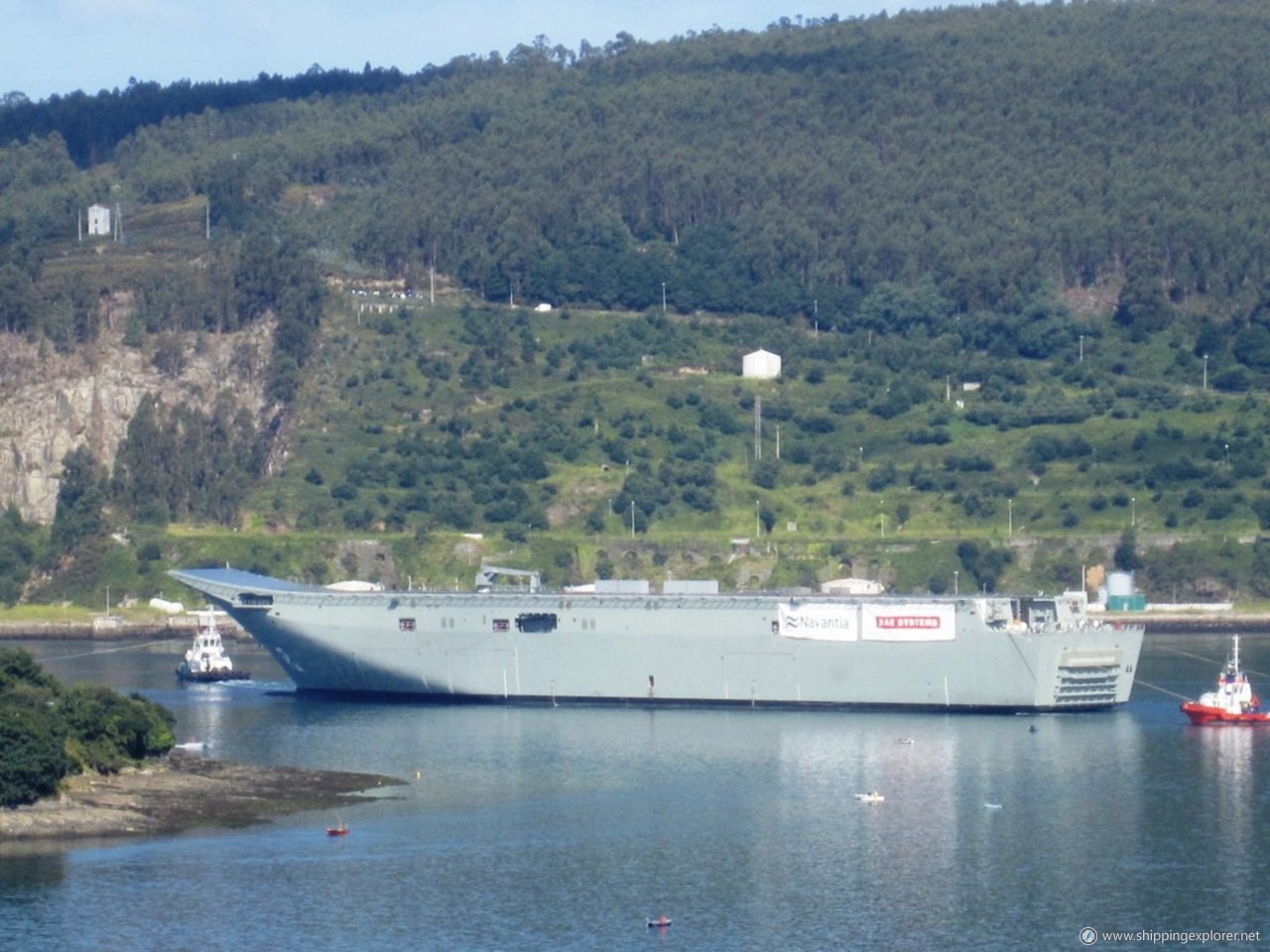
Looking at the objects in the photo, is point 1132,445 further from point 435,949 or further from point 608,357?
point 435,949

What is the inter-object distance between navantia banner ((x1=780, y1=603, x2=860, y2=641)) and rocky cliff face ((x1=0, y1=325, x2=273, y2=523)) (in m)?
58.2

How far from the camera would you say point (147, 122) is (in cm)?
18400

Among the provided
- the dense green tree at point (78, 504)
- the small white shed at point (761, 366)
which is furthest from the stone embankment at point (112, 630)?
the small white shed at point (761, 366)

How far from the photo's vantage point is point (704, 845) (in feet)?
161

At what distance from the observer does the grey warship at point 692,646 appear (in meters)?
68.6

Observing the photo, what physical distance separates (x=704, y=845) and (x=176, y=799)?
1124 cm

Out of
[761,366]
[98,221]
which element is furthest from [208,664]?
[98,221]

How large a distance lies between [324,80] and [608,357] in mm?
73822

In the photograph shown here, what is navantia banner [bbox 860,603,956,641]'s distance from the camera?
224 feet

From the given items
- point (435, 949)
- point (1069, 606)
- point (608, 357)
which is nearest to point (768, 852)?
point (435, 949)

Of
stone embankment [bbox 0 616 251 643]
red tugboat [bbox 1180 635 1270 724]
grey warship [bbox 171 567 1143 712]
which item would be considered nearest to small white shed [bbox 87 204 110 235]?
stone embankment [bbox 0 616 251 643]

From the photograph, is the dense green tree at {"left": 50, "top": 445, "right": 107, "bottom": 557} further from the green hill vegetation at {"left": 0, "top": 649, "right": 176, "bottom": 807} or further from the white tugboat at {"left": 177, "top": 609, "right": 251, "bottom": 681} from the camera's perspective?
the green hill vegetation at {"left": 0, "top": 649, "right": 176, "bottom": 807}

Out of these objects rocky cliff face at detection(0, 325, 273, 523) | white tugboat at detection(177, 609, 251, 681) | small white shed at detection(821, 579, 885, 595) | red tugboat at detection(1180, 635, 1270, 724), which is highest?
rocky cliff face at detection(0, 325, 273, 523)

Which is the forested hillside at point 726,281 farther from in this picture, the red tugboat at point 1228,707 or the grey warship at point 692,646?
the red tugboat at point 1228,707
